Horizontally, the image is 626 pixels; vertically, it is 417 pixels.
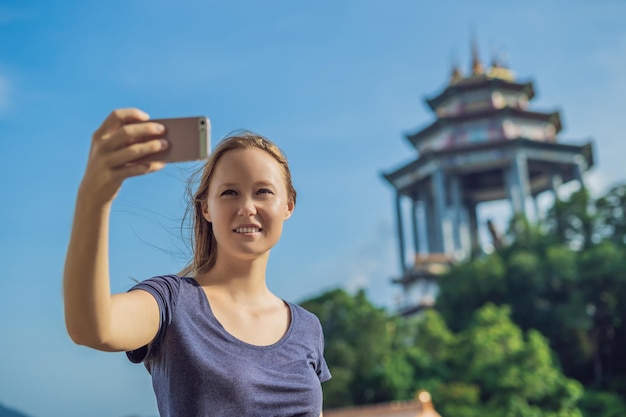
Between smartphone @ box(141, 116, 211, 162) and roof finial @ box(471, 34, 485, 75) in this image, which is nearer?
smartphone @ box(141, 116, 211, 162)

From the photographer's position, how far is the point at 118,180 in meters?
0.99

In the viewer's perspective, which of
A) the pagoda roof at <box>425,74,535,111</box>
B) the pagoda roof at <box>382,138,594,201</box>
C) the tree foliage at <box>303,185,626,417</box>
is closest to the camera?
the tree foliage at <box>303,185,626,417</box>

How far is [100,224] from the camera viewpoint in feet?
3.33

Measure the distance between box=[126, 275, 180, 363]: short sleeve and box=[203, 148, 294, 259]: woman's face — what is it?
0.14m

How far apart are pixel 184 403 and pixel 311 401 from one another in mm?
241

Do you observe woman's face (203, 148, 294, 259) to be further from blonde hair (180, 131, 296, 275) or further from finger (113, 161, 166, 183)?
finger (113, 161, 166, 183)

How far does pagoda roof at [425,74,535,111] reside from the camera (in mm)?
28922

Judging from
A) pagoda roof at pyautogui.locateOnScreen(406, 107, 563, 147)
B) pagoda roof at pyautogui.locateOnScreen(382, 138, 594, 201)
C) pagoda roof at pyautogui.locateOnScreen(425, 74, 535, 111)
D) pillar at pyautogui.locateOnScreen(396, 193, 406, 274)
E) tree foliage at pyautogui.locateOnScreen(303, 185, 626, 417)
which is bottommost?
tree foliage at pyautogui.locateOnScreen(303, 185, 626, 417)

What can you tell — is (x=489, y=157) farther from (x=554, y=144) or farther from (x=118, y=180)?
(x=118, y=180)

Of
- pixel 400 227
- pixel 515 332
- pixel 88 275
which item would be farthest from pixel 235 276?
pixel 400 227

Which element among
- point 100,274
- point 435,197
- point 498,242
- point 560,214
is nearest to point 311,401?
point 100,274

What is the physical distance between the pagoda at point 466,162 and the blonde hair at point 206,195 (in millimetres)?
23928

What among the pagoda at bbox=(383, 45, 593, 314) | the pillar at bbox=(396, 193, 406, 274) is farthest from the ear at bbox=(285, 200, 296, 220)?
the pillar at bbox=(396, 193, 406, 274)

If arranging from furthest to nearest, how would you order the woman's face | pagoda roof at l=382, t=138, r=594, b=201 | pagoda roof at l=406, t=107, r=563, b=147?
pagoda roof at l=406, t=107, r=563, b=147 < pagoda roof at l=382, t=138, r=594, b=201 < the woman's face
